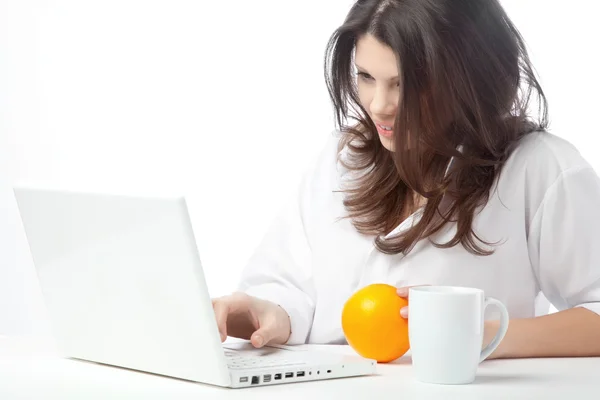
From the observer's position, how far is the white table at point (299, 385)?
3.71 feet

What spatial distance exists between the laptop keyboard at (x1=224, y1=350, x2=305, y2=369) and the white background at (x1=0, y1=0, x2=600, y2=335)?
2.48m

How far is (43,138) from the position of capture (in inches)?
151

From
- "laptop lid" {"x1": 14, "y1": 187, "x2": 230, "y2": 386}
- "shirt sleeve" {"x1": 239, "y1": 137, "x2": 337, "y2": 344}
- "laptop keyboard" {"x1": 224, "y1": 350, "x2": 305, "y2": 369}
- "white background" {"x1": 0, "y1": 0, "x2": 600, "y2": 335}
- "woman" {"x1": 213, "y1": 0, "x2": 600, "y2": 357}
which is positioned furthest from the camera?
"white background" {"x1": 0, "y1": 0, "x2": 600, "y2": 335}

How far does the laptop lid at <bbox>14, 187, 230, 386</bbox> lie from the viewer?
1.10 meters

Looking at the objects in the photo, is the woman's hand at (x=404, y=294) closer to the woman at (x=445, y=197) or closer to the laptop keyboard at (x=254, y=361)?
the laptop keyboard at (x=254, y=361)

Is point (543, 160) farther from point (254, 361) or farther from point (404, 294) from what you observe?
point (254, 361)

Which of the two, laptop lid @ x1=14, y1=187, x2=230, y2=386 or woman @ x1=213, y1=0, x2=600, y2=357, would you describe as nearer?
laptop lid @ x1=14, y1=187, x2=230, y2=386

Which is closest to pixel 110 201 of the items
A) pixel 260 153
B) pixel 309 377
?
pixel 309 377

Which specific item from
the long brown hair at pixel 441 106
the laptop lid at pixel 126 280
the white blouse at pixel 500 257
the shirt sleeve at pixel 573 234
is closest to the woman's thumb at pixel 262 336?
the white blouse at pixel 500 257

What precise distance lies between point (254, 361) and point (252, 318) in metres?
0.29

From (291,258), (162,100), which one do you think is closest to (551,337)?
(291,258)

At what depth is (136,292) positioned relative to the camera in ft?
3.85

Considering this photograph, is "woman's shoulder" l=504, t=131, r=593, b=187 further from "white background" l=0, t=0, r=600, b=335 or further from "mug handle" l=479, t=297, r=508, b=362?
"white background" l=0, t=0, r=600, b=335

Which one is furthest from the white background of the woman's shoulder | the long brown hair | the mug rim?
the mug rim
